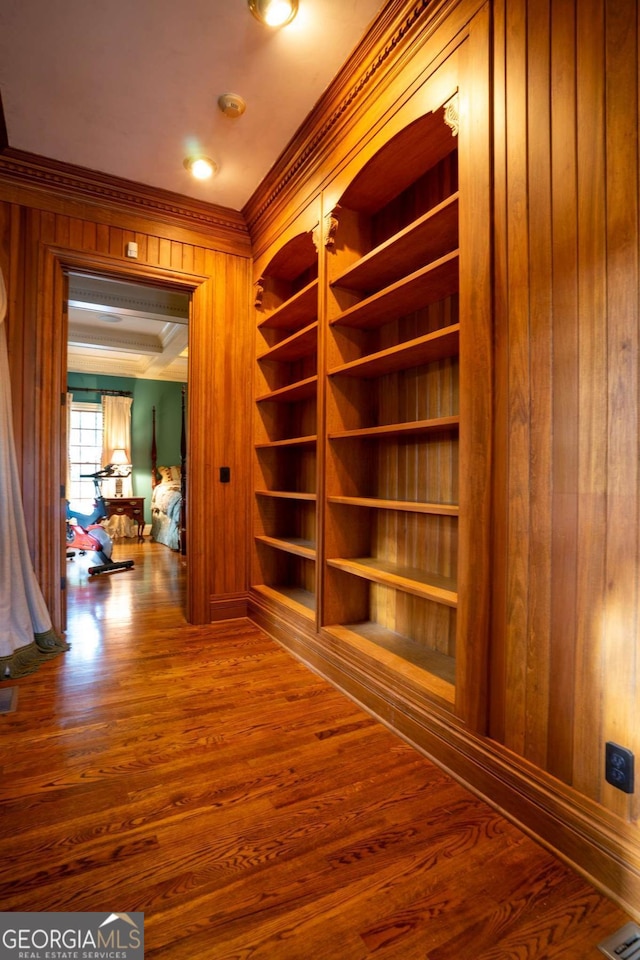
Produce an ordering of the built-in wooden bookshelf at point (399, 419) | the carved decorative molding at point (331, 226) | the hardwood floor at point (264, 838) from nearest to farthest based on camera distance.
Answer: the hardwood floor at point (264, 838) < the built-in wooden bookshelf at point (399, 419) < the carved decorative molding at point (331, 226)

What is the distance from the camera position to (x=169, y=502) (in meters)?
6.50

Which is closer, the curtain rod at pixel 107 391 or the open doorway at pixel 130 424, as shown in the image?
the open doorway at pixel 130 424

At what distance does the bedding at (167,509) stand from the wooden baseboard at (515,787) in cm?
442

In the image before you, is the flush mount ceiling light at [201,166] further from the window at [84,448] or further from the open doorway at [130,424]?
the window at [84,448]

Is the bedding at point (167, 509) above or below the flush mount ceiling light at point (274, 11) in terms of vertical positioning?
below

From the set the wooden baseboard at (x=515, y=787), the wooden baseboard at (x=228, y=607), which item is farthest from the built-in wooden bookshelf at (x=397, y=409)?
the wooden baseboard at (x=228, y=607)

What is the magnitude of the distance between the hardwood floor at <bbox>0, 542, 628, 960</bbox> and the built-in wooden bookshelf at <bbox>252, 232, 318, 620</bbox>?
3.95 ft

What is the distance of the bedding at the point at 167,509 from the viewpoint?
621 cm

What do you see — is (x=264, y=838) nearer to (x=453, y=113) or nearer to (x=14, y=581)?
(x=14, y=581)

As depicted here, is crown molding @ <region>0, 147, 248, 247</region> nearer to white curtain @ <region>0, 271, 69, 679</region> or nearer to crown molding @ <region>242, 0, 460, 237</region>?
crown molding @ <region>242, 0, 460, 237</region>

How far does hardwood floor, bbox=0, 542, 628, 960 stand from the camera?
3.26 feet

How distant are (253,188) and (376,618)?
109 inches

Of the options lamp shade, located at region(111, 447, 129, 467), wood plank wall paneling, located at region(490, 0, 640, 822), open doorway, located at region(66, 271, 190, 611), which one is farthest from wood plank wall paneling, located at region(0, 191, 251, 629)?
lamp shade, located at region(111, 447, 129, 467)

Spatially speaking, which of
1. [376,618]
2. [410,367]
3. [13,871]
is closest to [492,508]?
[410,367]
